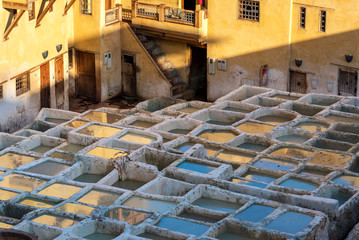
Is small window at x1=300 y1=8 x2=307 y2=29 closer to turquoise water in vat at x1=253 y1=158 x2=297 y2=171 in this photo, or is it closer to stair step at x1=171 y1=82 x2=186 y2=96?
stair step at x1=171 y1=82 x2=186 y2=96

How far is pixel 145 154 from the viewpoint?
2667 centimetres

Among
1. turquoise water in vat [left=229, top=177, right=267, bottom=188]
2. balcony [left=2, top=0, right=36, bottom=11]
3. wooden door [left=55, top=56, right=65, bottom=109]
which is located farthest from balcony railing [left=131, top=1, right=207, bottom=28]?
turquoise water in vat [left=229, top=177, right=267, bottom=188]

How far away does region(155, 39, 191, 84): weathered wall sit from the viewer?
135 feet

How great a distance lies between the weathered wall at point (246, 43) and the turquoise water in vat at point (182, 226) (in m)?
17.1

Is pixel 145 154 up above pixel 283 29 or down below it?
below

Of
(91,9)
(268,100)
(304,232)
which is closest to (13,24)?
(91,9)

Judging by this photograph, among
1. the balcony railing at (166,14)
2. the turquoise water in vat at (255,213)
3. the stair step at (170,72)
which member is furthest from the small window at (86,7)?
the turquoise water in vat at (255,213)

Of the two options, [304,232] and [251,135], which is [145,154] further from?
[304,232]

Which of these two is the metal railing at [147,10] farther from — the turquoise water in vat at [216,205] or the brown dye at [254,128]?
the turquoise water in vat at [216,205]

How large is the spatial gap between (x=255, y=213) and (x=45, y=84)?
1611cm

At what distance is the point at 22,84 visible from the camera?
35.3 metres

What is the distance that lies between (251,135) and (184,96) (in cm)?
1282

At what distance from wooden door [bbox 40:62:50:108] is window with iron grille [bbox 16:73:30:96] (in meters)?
0.88

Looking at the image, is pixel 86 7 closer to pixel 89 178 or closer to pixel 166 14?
pixel 166 14
